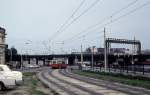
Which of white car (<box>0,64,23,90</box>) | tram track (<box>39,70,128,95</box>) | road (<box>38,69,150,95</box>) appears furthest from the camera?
white car (<box>0,64,23,90</box>)

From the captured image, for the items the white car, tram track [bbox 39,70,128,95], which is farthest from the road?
the white car

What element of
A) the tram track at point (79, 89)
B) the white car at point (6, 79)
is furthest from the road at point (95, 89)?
the white car at point (6, 79)

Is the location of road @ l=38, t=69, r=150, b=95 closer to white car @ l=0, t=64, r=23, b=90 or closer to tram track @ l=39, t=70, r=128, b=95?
tram track @ l=39, t=70, r=128, b=95

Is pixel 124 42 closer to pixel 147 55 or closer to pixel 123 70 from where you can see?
pixel 147 55

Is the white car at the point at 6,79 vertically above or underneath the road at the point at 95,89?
above


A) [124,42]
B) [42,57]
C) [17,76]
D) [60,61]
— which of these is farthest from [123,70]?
[42,57]

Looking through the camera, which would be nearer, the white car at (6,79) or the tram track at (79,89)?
the tram track at (79,89)

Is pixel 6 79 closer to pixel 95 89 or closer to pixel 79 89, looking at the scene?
pixel 79 89

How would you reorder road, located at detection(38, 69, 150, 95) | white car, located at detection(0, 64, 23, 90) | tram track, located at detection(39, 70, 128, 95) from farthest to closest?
white car, located at detection(0, 64, 23, 90) → tram track, located at detection(39, 70, 128, 95) → road, located at detection(38, 69, 150, 95)

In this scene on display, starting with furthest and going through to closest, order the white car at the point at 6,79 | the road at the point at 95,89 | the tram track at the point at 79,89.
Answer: the white car at the point at 6,79 → the tram track at the point at 79,89 → the road at the point at 95,89

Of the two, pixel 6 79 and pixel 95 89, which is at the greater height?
pixel 6 79

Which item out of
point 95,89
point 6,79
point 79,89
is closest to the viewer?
point 6,79

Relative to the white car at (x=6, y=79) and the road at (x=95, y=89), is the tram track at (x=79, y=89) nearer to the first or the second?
the road at (x=95, y=89)

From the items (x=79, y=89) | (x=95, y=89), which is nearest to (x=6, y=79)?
(x=79, y=89)
